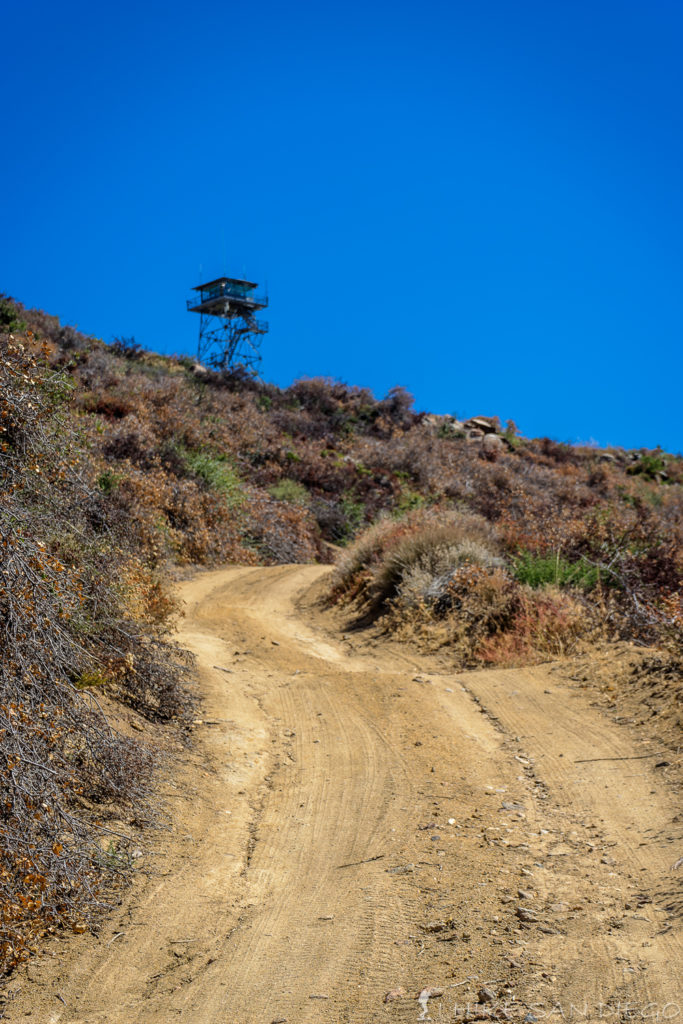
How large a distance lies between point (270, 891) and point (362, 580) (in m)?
9.66

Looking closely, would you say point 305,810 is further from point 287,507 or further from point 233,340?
point 233,340

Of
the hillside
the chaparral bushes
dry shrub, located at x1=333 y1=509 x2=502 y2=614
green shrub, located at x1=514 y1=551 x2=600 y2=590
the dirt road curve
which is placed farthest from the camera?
dry shrub, located at x1=333 y1=509 x2=502 y2=614

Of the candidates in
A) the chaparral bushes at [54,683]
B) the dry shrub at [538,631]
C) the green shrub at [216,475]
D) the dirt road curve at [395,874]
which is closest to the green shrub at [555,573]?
the dry shrub at [538,631]

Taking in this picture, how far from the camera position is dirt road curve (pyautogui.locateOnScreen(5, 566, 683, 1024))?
360cm

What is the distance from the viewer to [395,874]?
489cm

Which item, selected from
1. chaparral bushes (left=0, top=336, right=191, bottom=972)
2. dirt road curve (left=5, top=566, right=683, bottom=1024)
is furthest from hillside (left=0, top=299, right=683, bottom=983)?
dirt road curve (left=5, top=566, right=683, bottom=1024)

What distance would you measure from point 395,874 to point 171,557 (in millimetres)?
13168

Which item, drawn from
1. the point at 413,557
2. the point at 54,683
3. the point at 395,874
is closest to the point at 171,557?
the point at 413,557

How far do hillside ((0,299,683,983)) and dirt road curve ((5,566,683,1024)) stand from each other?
478 mm

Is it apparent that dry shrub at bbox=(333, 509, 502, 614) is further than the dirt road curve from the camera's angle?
Yes

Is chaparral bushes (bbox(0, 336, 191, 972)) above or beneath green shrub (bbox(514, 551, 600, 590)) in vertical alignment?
beneath

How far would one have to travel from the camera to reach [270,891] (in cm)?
493

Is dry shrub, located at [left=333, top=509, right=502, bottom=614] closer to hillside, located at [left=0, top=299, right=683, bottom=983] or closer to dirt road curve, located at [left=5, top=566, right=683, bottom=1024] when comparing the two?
hillside, located at [left=0, top=299, right=683, bottom=983]

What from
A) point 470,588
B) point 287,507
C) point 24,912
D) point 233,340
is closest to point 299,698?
point 470,588
